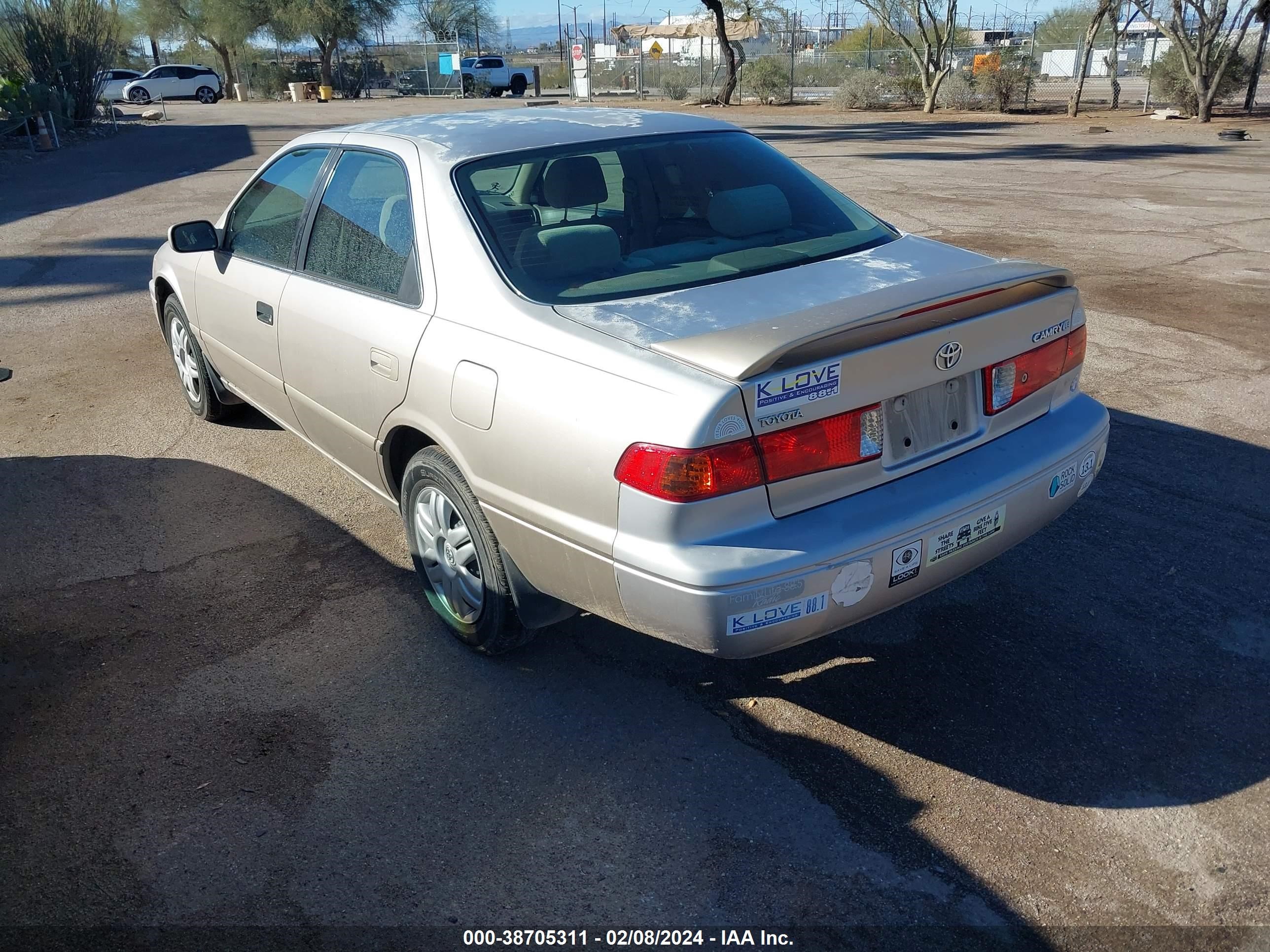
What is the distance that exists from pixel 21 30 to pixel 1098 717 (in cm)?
3068

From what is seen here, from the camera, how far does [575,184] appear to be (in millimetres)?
3852

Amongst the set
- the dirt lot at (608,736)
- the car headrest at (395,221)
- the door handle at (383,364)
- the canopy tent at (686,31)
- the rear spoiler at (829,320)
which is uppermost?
the canopy tent at (686,31)

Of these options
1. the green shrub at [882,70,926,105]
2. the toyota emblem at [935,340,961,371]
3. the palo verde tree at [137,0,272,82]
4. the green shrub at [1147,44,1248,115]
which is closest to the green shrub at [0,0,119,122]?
the green shrub at [882,70,926,105]

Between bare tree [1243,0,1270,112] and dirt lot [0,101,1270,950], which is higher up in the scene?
bare tree [1243,0,1270,112]

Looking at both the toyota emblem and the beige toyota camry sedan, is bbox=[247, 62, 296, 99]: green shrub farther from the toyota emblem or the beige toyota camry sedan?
the toyota emblem

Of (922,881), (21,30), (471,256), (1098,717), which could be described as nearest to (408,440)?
(471,256)

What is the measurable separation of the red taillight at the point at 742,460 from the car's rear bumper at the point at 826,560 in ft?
0.43

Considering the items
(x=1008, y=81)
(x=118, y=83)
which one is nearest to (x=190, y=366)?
(x=1008, y=81)

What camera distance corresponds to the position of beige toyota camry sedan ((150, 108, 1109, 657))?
2652 millimetres

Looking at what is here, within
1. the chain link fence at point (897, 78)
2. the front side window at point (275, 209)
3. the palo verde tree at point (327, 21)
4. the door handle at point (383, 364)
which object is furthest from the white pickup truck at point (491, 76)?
the door handle at point (383, 364)

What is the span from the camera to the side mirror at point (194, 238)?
473cm

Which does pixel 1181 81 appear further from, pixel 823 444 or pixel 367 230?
pixel 823 444

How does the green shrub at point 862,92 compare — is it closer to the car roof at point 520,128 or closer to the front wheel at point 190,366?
the front wheel at point 190,366

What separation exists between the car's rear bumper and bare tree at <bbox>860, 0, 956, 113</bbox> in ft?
98.2
